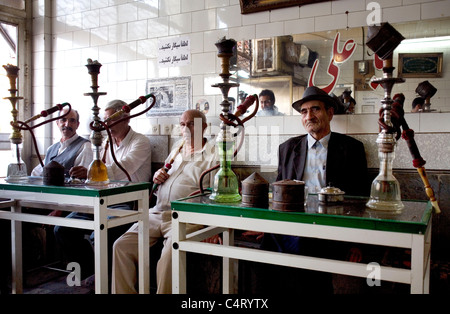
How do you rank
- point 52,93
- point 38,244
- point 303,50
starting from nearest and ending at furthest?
point 303,50 < point 38,244 < point 52,93

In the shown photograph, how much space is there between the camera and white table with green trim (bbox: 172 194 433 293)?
49.0 inches

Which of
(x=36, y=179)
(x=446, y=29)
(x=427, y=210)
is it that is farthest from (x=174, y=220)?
(x=446, y=29)

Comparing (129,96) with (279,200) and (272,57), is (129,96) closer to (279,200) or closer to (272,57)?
(272,57)

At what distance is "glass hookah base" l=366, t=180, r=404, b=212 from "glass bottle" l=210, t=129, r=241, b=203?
54 cm

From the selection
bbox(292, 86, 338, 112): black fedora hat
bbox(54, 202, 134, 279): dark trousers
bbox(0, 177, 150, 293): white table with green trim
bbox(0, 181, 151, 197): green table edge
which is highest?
bbox(292, 86, 338, 112): black fedora hat

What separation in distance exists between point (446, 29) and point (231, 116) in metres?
1.60

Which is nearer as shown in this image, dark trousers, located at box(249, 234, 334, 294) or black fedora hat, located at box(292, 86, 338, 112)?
dark trousers, located at box(249, 234, 334, 294)

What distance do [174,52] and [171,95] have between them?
371 millimetres

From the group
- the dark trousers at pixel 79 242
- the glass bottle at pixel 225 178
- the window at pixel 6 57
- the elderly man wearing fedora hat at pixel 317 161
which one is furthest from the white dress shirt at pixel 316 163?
the window at pixel 6 57

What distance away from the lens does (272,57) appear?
2.94 m

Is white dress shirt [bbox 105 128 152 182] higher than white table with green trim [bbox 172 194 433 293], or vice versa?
white dress shirt [bbox 105 128 152 182]

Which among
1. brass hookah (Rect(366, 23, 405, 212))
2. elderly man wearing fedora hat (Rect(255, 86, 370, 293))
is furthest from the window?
brass hookah (Rect(366, 23, 405, 212))

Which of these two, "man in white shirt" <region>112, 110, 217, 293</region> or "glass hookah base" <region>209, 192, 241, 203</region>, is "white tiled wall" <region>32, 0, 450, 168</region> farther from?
"glass hookah base" <region>209, 192, 241, 203</region>
